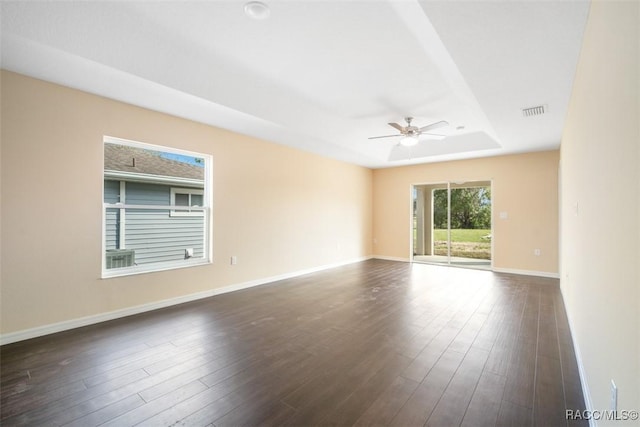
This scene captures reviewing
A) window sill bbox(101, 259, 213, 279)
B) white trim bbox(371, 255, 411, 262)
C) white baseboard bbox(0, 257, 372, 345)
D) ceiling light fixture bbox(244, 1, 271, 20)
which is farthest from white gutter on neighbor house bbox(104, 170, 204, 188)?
white trim bbox(371, 255, 411, 262)

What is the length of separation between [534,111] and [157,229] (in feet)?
17.1

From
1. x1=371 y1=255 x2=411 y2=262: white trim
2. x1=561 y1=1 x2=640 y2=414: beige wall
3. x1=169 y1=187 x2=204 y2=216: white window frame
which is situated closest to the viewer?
x1=561 y1=1 x2=640 y2=414: beige wall

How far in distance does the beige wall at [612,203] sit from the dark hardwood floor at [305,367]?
597 millimetres

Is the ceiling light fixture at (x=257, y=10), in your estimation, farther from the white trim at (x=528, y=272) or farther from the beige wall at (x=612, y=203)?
the white trim at (x=528, y=272)

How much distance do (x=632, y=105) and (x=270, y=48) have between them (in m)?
2.58

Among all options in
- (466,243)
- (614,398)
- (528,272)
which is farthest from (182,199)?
(528,272)

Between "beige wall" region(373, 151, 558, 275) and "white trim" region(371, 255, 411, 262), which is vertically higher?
"beige wall" region(373, 151, 558, 275)

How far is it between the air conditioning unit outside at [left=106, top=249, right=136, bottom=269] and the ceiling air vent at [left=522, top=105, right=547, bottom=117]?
531cm

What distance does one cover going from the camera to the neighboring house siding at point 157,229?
3.75 metres

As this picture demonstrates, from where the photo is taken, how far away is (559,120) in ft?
12.8

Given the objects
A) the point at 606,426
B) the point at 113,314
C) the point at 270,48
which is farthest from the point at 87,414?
the point at 270,48

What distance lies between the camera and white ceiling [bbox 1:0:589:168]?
2.10m

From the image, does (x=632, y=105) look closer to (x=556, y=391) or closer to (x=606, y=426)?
(x=606, y=426)

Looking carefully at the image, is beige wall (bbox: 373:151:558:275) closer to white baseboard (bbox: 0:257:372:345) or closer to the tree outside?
the tree outside
